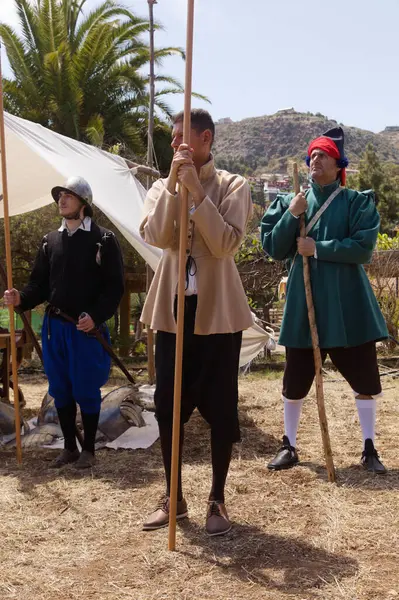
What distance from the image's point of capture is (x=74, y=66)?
648 inches

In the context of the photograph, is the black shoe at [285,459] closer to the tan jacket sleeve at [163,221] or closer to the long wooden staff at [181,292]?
the long wooden staff at [181,292]

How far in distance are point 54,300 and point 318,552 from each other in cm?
197

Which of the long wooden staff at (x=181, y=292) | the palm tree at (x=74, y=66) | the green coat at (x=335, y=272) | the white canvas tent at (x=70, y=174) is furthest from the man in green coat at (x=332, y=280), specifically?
the palm tree at (x=74, y=66)

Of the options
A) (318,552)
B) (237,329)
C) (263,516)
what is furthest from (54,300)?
(318,552)

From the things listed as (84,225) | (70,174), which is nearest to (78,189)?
(84,225)

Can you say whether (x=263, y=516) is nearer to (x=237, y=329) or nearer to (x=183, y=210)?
(x=237, y=329)

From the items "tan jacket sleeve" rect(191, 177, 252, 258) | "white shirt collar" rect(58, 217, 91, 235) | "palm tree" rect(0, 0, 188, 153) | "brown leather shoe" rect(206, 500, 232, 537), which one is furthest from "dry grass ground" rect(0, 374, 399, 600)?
"palm tree" rect(0, 0, 188, 153)

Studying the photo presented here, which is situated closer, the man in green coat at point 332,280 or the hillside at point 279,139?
the man in green coat at point 332,280

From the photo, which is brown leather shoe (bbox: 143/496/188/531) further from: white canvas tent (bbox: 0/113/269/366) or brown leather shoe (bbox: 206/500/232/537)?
white canvas tent (bbox: 0/113/269/366)

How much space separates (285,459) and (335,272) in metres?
1.05

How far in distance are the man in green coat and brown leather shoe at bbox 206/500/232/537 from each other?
3.20 feet

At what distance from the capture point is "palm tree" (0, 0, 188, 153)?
1641cm

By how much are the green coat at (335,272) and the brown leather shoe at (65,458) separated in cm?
137

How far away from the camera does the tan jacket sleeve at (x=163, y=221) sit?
267 cm
